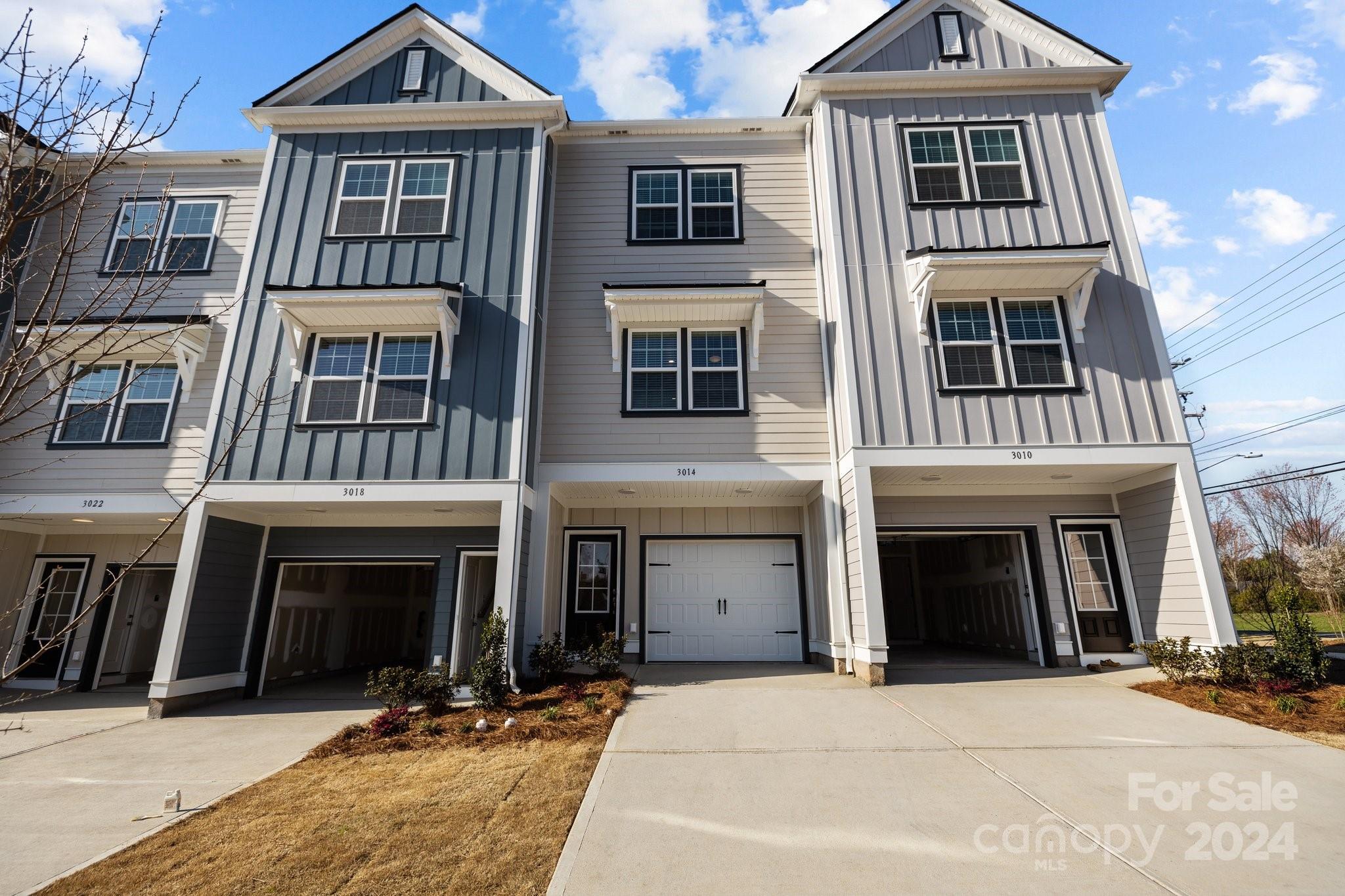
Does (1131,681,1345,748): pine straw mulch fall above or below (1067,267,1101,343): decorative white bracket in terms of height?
below

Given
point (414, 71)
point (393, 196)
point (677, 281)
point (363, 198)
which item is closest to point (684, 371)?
point (677, 281)

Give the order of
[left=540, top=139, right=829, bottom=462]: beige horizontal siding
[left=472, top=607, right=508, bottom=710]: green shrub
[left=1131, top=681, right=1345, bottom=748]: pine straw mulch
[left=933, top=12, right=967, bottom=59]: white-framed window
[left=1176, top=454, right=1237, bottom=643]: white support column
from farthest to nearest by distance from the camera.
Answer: [left=933, top=12, right=967, bottom=59]: white-framed window, [left=540, top=139, right=829, bottom=462]: beige horizontal siding, [left=1176, top=454, right=1237, bottom=643]: white support column, [left=472, top=607, right=508, bottom=710]: green shrub, [left=1131, top=681, right=1345, bottom=748]: pine straw mulch

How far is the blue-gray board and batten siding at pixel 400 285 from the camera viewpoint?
29.9 feet

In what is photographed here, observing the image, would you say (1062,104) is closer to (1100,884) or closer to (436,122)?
(436,122)

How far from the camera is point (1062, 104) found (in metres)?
10.8

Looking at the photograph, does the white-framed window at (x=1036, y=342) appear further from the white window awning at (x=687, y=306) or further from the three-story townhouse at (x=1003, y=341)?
the white window awning at (x=687, y=306)

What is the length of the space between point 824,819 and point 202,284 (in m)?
12.9

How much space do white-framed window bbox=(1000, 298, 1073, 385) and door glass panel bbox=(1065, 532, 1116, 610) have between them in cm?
289

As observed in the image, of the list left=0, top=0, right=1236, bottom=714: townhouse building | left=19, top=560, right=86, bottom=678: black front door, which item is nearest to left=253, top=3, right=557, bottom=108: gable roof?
left=0, top=0, right=1236, bottom=714: townhouse building

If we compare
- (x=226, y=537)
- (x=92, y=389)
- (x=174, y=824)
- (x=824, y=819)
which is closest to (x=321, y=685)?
(x=226, y=537)

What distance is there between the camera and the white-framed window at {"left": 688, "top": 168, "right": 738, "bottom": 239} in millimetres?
11438

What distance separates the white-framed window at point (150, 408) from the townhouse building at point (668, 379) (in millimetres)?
326

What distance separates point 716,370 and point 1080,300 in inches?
221

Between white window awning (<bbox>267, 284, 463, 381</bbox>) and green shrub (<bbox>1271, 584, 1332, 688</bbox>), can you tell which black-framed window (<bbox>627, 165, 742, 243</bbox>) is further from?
green shrub (<bbox>1271, 584, 1332, 688</bbox>)
